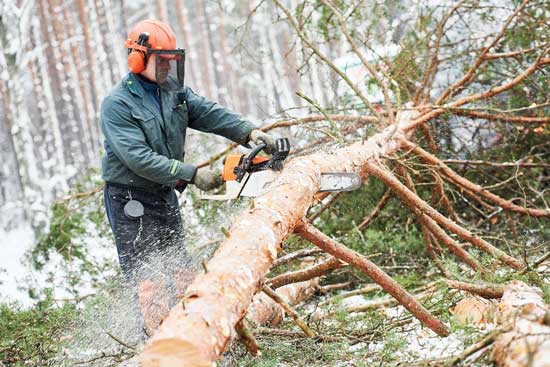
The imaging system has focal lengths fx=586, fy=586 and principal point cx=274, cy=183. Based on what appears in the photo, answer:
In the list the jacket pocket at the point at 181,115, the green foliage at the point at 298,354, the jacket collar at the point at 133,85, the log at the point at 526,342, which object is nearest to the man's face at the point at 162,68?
the jacket collar at the point at 133,85

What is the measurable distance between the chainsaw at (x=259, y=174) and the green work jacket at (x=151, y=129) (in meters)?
0.28

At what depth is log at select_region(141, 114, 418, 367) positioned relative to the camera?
1718mm

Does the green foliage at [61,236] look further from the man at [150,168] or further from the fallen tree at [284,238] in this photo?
the fallen tree at [284,238]

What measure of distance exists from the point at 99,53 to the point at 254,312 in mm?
17095

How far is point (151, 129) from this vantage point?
3318 mm

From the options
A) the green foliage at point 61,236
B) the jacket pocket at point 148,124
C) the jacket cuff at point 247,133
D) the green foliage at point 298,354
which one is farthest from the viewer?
the green foliage at point 61,236

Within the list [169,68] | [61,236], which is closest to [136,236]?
A: [169,68]

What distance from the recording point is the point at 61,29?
16.7 m

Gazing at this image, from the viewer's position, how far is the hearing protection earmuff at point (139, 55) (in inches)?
129

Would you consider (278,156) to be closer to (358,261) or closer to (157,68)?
(358,261)

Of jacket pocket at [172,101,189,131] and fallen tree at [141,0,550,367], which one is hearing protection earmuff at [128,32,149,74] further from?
fallen tree at [141,0,550,367]

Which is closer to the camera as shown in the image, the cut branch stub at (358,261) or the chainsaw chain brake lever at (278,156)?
the cut branch stub at (358,261)

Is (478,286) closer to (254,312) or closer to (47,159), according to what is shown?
(254,312)

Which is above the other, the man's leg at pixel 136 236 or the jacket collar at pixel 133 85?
the jacket collar at pixel 133 85
